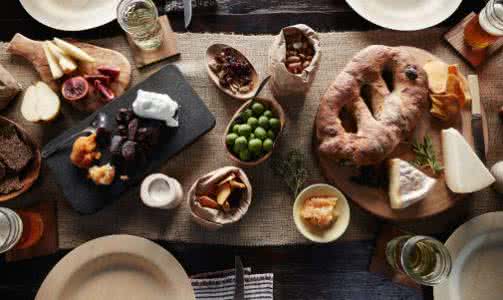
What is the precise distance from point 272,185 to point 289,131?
6.5 inches

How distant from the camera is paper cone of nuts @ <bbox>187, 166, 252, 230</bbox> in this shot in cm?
129

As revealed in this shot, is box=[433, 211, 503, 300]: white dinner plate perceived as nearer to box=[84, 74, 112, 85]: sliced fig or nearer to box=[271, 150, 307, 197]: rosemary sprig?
box=[271, 150, 307, 197]: rosemary sprig

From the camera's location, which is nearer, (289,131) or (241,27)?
(289,131)

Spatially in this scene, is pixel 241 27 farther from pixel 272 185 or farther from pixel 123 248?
pixel 123 248

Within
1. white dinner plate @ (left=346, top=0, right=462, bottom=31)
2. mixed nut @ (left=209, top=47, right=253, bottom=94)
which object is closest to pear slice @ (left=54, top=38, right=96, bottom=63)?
mixed nut @ (left=209, top=47, right=253, bottom=94)

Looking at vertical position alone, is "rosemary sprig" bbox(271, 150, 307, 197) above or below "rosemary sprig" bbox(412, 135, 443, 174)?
below

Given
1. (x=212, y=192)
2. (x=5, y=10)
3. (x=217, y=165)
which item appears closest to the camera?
(x=212, y=192)

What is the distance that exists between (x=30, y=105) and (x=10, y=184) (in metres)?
0.23

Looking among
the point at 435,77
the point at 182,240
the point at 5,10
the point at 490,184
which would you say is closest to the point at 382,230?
the point at 490,184

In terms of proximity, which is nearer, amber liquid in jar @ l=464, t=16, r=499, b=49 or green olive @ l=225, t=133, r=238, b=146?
green olive @ l=225, t=133, r=238, b=146

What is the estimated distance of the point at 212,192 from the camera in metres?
1.32

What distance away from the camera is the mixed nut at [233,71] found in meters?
1.40

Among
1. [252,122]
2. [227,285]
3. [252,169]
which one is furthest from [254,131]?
[227,285]

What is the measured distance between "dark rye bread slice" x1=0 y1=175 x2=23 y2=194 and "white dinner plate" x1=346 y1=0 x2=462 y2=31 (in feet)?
3.55
